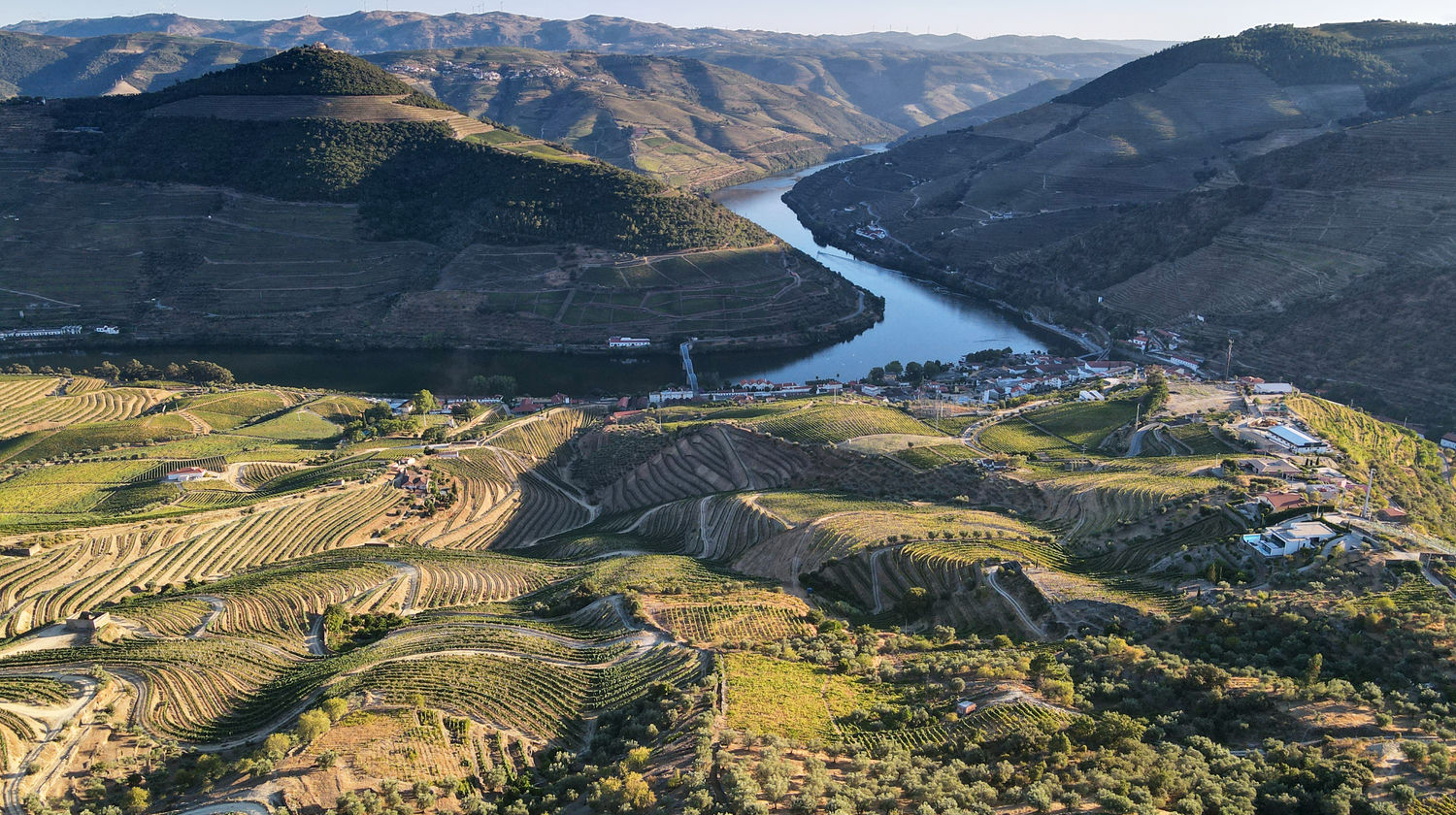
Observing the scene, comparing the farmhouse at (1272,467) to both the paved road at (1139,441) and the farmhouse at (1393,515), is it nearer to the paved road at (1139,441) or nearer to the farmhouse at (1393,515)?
the farmhouse at (1393,515)

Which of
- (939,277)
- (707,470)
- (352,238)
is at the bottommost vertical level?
(707,470)

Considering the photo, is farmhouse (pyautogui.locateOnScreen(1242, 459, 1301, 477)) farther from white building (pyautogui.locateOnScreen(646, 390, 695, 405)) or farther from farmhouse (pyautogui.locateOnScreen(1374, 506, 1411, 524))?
white building (pyautogui.locateOnScreen(646, 390, 695, 405))

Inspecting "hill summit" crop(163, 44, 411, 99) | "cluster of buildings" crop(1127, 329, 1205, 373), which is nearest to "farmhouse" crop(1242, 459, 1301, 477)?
"cluster of buildings" crop(1127, 329, 1205, 373)

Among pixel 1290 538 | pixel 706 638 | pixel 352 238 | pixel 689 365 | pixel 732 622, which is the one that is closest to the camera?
pixel 706 638

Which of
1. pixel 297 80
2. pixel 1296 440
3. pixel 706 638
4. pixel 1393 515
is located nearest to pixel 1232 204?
pixel 1296 440

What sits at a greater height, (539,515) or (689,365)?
(689,365)

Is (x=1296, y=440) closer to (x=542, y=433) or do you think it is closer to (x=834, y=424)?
(x=834, y=424)

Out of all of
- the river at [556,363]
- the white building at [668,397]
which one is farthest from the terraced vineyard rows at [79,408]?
the white building at [668,397]
